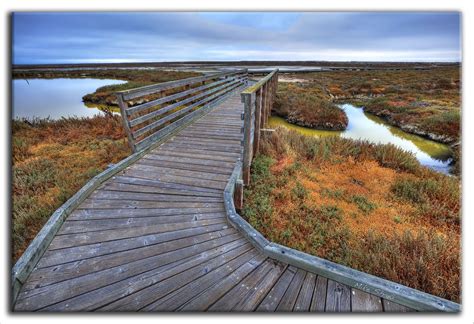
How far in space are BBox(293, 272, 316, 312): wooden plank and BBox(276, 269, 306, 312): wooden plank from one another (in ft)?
0.09

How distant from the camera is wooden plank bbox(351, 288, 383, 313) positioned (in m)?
1.94

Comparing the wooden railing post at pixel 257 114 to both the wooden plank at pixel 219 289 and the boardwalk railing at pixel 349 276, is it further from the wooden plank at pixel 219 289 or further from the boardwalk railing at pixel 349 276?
the wooden plank at pixel 219 289

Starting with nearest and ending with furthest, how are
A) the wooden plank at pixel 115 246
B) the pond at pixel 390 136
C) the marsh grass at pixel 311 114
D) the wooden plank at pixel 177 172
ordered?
1. the wooden plank at pixel 115 246
2. the wooden plank at pixel 177 172
3. the pond at pixel 390 136
4. the marsh grass at pixel 311 114

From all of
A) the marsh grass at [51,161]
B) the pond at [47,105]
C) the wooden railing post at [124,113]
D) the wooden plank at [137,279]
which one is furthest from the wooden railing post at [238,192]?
the pond at [47,105]

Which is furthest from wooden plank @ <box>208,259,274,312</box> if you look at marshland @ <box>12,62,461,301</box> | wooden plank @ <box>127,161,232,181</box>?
wooden plank @ <box>127,161,232,181</box>

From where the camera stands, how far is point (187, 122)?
7.09 m

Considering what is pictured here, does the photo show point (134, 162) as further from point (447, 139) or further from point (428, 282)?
point (447, 139)

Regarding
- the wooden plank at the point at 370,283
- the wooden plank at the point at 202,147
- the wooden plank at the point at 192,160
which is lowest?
the wooden plank at the point at 370,283

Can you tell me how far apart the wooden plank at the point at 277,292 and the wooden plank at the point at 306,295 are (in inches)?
5.0

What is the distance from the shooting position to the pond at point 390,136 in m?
9.15

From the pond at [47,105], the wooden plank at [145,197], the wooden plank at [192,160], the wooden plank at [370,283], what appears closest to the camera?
the wooden plank at [370,283]

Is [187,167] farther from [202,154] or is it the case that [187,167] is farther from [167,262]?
[167,262]

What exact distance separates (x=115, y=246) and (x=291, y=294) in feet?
6.20
